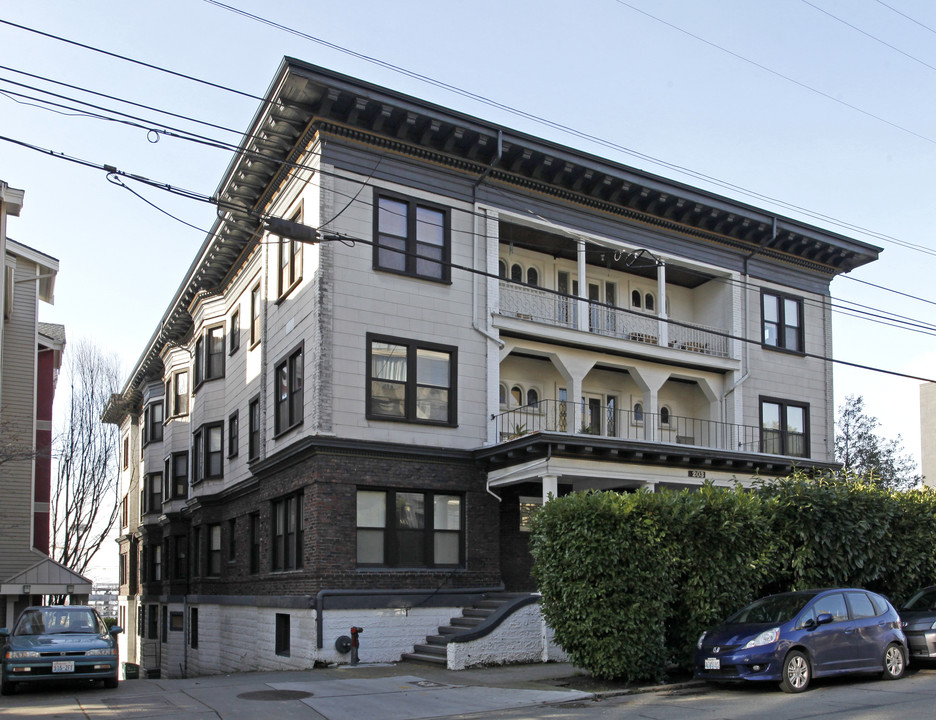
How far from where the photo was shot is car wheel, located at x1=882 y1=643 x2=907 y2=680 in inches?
621

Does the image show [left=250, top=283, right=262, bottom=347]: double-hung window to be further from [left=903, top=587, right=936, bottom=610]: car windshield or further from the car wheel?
the car wheel

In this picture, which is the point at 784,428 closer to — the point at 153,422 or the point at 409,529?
the point at 409,529

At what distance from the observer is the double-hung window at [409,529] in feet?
71.3

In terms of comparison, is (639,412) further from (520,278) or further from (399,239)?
(399,239)

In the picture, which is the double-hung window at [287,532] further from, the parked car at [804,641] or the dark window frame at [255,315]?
the parked car at [804,641]

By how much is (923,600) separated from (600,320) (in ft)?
36.6

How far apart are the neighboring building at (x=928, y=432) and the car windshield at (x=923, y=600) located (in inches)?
1568

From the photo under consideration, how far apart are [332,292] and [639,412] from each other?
415 inches

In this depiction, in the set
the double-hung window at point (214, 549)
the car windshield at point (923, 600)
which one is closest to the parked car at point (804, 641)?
the car windshield at point (923, 600)

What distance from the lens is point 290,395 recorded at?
2406cm

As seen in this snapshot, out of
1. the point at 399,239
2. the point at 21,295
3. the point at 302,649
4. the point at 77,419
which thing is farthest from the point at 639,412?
the point at 77,419

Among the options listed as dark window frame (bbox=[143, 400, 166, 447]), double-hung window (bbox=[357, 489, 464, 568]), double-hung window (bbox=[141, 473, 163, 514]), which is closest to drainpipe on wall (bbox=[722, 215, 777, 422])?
double-hung window (bbox=[357, 489, 464, 568])

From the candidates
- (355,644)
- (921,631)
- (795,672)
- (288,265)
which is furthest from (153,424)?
(795,672)

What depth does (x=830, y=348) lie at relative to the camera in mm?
30188
